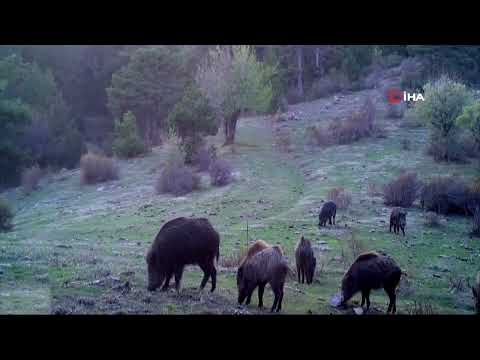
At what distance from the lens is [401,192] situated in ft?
65.2

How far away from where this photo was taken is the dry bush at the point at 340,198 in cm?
1948

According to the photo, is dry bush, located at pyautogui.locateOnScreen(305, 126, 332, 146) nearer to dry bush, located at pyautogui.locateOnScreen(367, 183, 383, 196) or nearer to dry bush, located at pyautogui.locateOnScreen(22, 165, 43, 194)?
dry bush, located at pyautogui.locateOnScreen(367, 183, 383, 196)

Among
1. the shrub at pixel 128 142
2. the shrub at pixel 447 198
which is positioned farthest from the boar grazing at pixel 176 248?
the shrub at pixel 128 142

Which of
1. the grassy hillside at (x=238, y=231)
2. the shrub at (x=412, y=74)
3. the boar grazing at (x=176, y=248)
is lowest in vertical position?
the grassy hillside at (x=238, y=231)

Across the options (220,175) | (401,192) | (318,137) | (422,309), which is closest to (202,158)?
(220,175)

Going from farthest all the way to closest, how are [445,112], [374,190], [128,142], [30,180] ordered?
[128,142]
[30,180]
[445,112]
[374,190]

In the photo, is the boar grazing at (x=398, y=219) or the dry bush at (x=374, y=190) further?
A: the dry bush at (x=374, y=190)

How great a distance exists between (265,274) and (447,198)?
11.8m

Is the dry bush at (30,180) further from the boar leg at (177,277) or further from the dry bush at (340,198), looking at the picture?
the boar leg at (177,277)

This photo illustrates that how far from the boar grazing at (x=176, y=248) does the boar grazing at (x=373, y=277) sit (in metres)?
2.46

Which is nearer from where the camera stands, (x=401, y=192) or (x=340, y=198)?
(x=340, y=198)

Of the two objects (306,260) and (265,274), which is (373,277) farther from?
(306,260)
